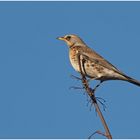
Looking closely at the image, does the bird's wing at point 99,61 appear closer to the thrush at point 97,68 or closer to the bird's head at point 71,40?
the thrush at point 97,68

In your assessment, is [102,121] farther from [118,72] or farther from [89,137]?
[118,72]

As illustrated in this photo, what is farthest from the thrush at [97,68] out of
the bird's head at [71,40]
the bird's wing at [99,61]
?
the bird's head at [71,40]

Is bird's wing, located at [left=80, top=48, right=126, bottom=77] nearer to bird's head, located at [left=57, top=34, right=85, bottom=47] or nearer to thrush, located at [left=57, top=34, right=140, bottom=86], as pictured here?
thrush, located at [left=57, top=34, right=140, bottom=86]

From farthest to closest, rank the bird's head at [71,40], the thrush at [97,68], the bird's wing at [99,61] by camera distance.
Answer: the bird's head at [71,40]
the bird's wing at [99,61]
the thrush at [97,68]

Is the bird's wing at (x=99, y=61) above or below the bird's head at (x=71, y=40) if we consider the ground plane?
below

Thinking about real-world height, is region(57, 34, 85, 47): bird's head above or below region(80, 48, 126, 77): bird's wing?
above

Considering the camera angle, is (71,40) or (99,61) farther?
(71,40)

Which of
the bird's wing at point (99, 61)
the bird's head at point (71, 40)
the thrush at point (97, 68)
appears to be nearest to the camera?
the thrush at point (97, 68)

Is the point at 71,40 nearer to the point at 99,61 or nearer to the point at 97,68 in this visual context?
the point at 99,61

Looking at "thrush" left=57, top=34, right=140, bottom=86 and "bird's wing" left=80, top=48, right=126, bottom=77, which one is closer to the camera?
"thrush" left=57, top=34, right=140, bottom=86

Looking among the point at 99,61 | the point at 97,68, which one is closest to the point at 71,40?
the point at 99,61

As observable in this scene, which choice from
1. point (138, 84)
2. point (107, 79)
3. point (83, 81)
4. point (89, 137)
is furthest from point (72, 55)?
point (89, 137)

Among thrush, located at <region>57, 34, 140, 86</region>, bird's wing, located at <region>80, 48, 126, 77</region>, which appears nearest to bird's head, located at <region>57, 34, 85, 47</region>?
thrush, located at <region>57, 34, 140, 86</region>

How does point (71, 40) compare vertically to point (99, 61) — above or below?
above
